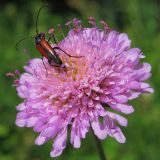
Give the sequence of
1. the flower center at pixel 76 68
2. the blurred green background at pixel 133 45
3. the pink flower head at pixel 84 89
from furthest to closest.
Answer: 1. the blurred green background at pixel 133 45
2. the flower center at pixel 76 68
3. the pink flower head at pixel 84 89

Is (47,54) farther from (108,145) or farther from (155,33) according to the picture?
(155,33)

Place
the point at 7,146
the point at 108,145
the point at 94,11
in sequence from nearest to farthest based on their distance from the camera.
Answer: the point at 108,145 < the point at 7,146 < the point at 94,11

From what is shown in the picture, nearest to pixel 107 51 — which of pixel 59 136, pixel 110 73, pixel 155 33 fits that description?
pixel 110 73

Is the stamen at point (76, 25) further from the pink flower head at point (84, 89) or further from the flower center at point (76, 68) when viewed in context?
the flower center at point (76, 68)

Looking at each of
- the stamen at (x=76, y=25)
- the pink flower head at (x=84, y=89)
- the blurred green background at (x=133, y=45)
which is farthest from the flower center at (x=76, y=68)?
the blurred green background at (x=133, y=45)

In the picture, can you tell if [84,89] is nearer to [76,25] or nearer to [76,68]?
[76,68]

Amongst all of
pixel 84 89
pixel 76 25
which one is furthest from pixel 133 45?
pixel 84 89

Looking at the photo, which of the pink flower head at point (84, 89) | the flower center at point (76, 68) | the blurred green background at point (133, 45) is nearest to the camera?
the pink flower head at point (84, 89)
